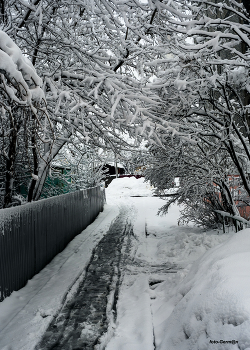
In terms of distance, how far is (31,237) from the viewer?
242 inches

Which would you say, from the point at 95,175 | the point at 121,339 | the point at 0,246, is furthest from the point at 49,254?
the point at 95,175

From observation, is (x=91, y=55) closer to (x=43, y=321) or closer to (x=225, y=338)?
(x=43, y=321)

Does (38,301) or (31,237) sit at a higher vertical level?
(31,237)

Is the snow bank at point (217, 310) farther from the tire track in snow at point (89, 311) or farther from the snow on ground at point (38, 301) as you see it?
the snow on ground at point (38, 301)

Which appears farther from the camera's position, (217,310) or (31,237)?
(31,237)

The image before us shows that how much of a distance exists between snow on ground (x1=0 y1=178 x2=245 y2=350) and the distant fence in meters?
0.27

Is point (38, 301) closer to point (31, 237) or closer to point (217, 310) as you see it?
point (31, 237)

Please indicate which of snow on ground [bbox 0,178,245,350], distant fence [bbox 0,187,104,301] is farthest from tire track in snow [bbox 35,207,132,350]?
distant fence [bbox 0,187,104,301]

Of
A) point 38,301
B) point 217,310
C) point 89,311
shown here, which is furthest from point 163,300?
point 217,310

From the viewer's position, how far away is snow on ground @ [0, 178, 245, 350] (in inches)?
105

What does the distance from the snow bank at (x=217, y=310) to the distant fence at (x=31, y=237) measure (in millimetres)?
2602

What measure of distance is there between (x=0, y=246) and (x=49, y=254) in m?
2.77

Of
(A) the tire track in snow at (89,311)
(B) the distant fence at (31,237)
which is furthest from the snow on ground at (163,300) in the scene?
(B) the distant fence at (31,237)

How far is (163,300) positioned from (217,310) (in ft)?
7.51
